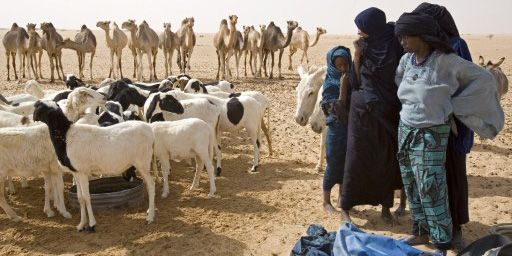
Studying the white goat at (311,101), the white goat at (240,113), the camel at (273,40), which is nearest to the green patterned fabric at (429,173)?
the white goat at (311,101)

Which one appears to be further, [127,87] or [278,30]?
[278,30]

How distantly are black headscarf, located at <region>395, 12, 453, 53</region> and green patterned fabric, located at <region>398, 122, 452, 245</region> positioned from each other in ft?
2.48

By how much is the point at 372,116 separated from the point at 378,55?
26.3 inches

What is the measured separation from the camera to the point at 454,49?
15.1 feet

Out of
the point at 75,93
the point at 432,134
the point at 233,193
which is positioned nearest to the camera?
the point at 432,134

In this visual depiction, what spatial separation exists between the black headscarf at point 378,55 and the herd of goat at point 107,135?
2832 mm

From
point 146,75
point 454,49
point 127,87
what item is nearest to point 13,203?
point 127,87

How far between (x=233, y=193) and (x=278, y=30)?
18285mm

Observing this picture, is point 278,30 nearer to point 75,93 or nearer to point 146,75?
point 146,75

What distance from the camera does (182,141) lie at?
705 centimetres

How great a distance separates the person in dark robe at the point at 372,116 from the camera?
5.10 m

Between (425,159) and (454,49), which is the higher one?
(454,49)

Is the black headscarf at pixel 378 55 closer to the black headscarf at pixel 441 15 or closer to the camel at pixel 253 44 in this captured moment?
the black headscarf at pixel 441 15

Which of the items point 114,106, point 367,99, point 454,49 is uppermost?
point 454,49
